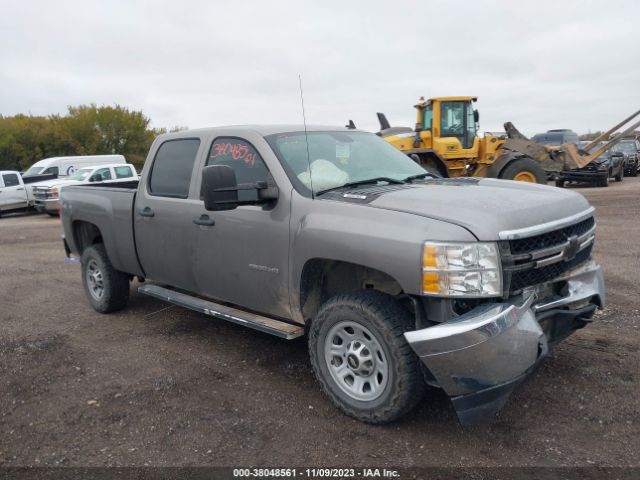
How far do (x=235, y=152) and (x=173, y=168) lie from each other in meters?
0.89

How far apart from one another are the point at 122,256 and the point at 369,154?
8.99 feet

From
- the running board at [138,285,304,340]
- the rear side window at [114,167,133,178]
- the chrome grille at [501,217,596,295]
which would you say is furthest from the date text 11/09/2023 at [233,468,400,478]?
the rear side window at [114,167,133,178]

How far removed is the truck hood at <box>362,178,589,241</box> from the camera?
3234 millimetres

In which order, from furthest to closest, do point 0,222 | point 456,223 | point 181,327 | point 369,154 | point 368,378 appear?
point 0,222
point 181,327
point 369,154
point 368,378
point 456,223

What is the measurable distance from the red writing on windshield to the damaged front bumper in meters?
2.01

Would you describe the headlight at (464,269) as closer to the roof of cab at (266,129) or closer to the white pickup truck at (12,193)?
the roof of cab at (266,129)

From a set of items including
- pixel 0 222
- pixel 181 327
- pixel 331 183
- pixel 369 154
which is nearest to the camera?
pixel 331 183

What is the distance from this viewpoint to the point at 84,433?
3633mm

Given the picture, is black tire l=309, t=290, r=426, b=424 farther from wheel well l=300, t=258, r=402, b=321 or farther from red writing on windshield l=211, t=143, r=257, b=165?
red writing on windshield l=211, t=143, r=257, b=165

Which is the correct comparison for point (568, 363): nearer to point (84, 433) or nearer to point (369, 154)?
point (369, 154)

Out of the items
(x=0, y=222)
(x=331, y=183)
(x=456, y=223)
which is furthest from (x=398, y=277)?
(x=0, y=222)

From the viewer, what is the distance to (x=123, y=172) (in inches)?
799

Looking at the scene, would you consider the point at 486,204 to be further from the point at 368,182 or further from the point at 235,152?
the point at 235,152

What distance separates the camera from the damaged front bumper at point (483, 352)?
300 cm
